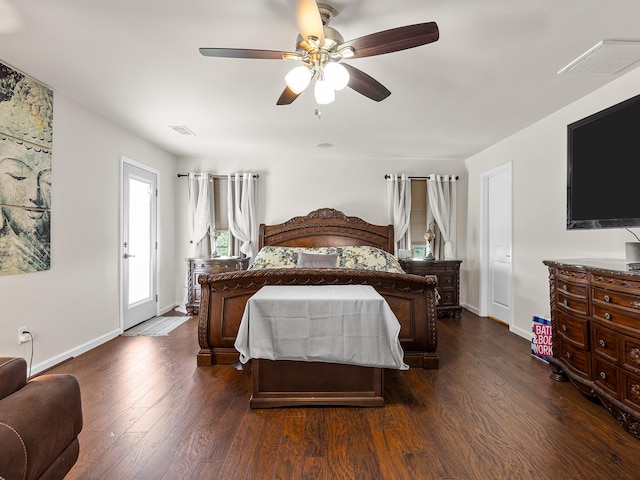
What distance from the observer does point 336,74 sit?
6.22ft

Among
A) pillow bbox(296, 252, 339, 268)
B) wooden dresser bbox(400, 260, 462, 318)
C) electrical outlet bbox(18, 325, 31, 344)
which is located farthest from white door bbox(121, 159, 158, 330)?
wooden dresser bbox(400, 260, 462, 318)

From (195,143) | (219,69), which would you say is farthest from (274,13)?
(195,143)

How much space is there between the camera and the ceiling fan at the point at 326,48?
165 cm

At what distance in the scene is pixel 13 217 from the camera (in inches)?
106

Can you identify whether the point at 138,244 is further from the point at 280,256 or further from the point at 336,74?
the point at 336,74

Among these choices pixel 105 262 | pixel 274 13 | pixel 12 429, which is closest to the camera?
pixel 12 429

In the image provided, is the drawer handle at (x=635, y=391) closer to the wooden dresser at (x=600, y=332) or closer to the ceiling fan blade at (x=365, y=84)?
the wooden dresser at (x=600, y=332)

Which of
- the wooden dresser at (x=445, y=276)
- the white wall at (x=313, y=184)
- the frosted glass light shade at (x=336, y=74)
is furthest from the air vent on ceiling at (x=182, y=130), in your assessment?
the wooden dresser at (x=445, y=276)

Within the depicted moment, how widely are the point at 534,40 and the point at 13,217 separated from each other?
4.02m

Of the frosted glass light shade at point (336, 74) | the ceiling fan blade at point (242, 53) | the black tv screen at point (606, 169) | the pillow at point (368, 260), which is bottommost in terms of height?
the pillow at point (368, 260)

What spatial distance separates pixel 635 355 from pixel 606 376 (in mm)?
310

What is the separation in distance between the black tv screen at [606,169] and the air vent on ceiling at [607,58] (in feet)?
1.14

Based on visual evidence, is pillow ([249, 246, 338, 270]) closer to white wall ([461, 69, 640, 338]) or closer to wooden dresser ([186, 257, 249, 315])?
wooden dresser ([186, 257, 249, 315])

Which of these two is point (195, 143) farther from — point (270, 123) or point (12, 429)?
point (12, 429)
